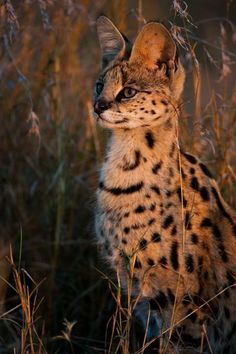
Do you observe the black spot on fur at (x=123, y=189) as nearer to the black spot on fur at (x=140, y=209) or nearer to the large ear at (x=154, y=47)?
the black spot on fur at (x=140, y=209)

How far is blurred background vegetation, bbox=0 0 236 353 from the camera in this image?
4.48 metres

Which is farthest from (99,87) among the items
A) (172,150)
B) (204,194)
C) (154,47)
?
(204,194)

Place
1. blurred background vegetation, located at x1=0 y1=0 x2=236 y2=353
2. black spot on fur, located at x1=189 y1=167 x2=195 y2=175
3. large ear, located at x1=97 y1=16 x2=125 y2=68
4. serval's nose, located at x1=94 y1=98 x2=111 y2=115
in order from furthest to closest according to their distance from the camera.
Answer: blurred background vegetation, located at x1=0 y1=0 x2=236 y2=353 < large ear, located at x1=97 y1=16 x2=125 y2=68 < black spot on fur, located at x1=189 y1=167 x2=195 y2=175 < serval's nose, located at x1=94 y1=98 x2=111 y2=115

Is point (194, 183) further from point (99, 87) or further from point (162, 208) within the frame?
point (99, 87)

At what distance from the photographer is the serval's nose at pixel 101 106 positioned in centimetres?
351

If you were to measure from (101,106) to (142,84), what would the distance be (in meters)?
0.25

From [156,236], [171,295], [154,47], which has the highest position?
[154,47]

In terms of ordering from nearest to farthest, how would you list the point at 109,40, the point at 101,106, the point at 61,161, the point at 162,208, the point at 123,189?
the point at 101,106 → the point at 162,208 → the point at 123,189 → the point at 109,40 → the point at 61,161

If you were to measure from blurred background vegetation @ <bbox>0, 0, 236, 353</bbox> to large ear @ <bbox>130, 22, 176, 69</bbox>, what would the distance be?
1.55 feet

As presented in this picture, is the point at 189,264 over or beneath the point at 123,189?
beneath

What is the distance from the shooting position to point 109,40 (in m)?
3.94

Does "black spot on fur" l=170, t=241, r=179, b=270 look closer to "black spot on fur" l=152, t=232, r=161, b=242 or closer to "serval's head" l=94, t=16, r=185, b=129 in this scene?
"black spot on fur" l=152, t=232, r=161, b=242

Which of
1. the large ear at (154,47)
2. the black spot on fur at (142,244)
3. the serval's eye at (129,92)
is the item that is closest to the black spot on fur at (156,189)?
the black spot on fur at (142,244)

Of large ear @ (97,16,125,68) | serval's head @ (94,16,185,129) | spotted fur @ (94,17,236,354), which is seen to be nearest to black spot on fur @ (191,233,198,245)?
spotted fur @ (94,17,236,354)
